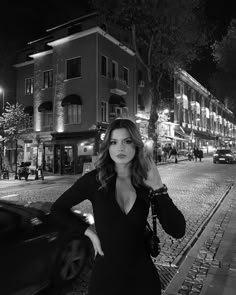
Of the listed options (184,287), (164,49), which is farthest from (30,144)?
(184,287)

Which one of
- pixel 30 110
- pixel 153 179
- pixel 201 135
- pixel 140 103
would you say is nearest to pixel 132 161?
pixel 153 179

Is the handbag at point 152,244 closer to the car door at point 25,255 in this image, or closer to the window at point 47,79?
the car door at point 25,255

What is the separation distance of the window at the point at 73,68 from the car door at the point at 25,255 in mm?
Answer: 23074

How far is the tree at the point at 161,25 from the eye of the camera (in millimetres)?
20578

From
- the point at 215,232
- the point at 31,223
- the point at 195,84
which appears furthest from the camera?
the point at 195,84

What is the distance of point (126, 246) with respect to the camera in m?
1.82

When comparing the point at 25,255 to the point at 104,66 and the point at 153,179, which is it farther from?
the point at 104,66

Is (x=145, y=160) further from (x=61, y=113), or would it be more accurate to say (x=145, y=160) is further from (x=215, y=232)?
(x=61, y=113)

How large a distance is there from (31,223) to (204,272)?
96.6 inches

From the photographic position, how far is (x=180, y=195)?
425 inches

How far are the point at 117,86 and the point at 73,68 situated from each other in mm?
4212

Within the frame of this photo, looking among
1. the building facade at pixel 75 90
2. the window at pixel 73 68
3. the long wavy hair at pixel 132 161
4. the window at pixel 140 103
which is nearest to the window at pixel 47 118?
the building facade at pixel 75 90

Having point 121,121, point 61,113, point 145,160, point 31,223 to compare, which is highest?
point 61,113

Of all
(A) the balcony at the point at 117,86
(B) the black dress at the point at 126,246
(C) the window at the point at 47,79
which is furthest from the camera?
(C) the window at the point at 47,79
